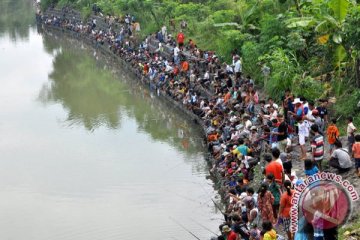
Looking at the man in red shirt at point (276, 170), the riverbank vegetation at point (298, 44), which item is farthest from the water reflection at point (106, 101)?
the man in red shirt at point (276, 170)

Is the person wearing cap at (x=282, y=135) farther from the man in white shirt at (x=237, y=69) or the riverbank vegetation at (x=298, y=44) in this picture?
the man in white shirt at (x=237, y=69)

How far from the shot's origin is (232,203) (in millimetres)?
12398

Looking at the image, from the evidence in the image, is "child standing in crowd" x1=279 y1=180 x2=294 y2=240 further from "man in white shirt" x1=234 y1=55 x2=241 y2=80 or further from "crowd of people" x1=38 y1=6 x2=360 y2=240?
"man in white shirt" x1=234 y1=55 x2=241 y2=80

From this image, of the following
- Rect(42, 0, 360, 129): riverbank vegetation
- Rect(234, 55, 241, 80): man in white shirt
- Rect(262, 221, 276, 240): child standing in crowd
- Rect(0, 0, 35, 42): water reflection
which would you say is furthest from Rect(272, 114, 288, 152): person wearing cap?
Rect(0, 0, 35, 42): water reflection

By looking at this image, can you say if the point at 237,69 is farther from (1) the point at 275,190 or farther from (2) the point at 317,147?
(1) the point at 275,190

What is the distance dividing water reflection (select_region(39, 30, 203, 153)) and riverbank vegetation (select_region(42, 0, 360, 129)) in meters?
3.34

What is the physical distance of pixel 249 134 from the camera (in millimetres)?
15273

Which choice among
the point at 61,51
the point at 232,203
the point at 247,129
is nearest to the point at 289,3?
the point at 247,129

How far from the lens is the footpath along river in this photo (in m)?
14.6

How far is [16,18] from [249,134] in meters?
53.5

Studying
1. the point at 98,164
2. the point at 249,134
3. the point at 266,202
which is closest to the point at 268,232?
the point at 266,202

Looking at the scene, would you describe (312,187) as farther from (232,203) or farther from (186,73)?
(186,73)

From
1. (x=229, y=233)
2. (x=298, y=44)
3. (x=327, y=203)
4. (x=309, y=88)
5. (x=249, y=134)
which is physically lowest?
(x=229, y=233)

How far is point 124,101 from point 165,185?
1133cm
